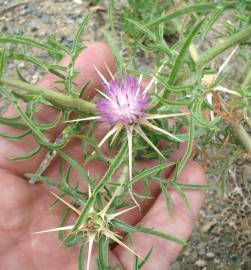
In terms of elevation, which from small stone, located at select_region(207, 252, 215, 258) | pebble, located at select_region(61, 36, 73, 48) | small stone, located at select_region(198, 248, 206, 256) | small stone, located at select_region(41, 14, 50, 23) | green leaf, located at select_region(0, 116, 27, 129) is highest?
small stone, located at select_region(41, 14, 50, 23)

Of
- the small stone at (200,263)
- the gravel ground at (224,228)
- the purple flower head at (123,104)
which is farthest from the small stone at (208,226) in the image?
the purple flower head at (123,104)

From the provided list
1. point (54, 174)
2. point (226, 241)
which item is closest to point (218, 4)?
point (54, 174)

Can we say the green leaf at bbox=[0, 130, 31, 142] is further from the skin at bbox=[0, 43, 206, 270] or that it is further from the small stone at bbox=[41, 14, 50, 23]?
the small stone at bbox=[41, 14, 50, 23]

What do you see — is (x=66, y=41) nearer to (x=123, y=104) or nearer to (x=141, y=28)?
(x=141, y=28)

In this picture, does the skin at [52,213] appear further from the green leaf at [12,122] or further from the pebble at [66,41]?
the pebble at [66,41]

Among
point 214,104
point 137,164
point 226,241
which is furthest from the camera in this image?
point 226,241

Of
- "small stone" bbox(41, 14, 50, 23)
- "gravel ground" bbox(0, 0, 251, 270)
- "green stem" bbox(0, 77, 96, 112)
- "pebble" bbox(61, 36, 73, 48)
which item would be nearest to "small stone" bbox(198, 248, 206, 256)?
"gravel ground" bbox(0, 0, 251, 270)

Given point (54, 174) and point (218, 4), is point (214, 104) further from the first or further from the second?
point (54, 174)

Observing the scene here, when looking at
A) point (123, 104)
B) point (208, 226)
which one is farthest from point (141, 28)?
point (208, 226)
